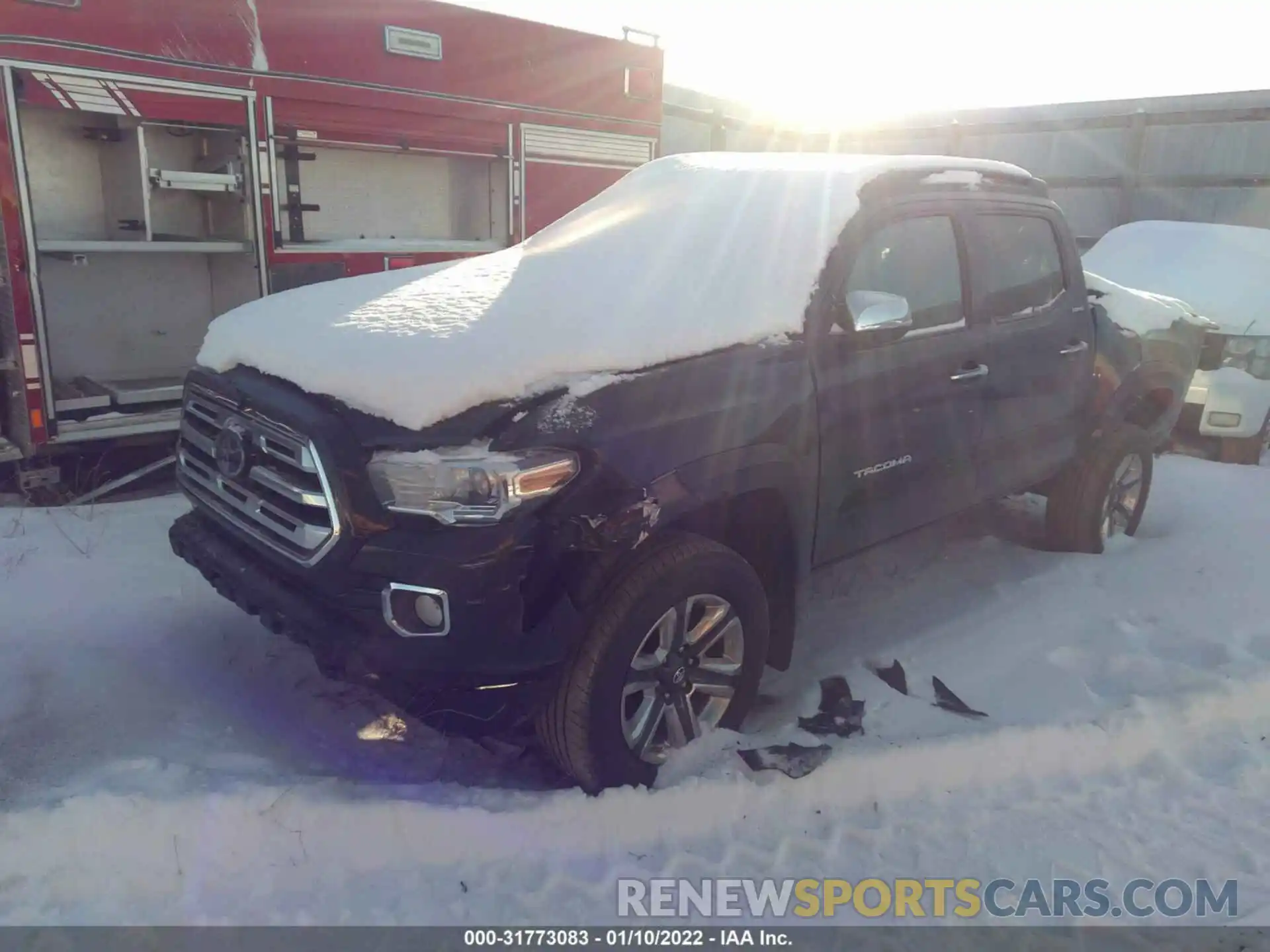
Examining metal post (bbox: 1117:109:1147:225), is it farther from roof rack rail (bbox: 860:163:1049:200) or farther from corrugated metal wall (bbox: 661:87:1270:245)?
roof rack rail (bbox: 860:163:1049:200)

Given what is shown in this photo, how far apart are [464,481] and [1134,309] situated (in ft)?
13.6

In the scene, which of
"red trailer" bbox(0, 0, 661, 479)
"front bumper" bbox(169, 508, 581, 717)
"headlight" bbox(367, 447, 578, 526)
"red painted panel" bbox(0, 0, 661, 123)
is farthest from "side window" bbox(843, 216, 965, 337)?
"red painted panel" bbox(0, 0, 661, 123)

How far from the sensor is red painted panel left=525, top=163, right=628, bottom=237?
25.0 feet

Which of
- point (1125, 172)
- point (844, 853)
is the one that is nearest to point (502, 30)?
point (844, 853)

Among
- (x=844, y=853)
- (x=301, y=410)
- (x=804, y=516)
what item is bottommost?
(x=844, y=853)

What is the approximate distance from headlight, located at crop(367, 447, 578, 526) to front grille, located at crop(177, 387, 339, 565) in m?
0.19

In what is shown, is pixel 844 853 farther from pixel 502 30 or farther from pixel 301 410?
pixel 502 30

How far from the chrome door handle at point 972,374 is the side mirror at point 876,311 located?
0.49m

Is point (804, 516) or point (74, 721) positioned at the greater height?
point (804, 516)

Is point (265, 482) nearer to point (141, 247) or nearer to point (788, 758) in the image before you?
point (788, 758)

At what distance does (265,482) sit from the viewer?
2.90 meters

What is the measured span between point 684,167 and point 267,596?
2627mm

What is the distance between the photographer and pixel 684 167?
4.32 m

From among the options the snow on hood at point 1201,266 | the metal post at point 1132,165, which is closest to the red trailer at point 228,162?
the snow on hood at point 1201,266
